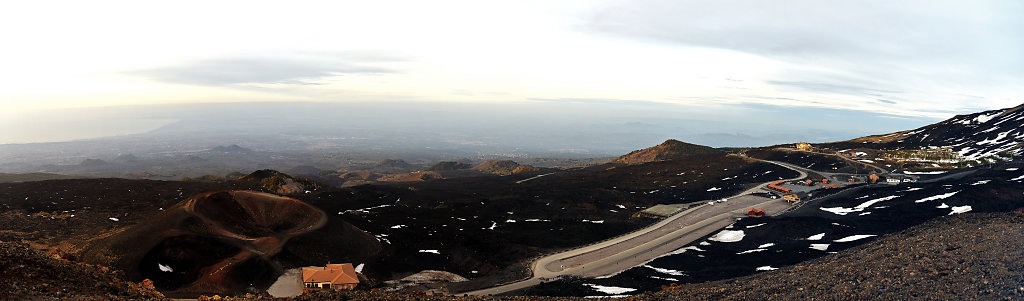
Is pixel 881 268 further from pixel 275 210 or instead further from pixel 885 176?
pixel 885 176

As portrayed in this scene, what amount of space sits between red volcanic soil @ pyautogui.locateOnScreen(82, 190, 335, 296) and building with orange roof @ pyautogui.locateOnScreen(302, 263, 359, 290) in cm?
414

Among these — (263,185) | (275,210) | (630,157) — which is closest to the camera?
(275,210)

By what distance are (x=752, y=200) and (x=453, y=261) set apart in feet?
196

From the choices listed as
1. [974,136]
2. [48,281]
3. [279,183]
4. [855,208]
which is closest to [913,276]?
[855,208]

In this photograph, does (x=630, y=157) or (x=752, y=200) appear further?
(x=630, y=157)

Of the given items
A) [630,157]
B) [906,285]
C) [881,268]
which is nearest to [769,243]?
[881,268]

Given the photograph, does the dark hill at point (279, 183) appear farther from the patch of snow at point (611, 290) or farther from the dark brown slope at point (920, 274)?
the dark brown slope at point (920, 274)

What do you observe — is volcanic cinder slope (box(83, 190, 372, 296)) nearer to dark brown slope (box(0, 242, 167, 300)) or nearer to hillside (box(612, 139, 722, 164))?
dark brown slope (box(0, 242, 167, 300))

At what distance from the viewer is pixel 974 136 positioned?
122062 mm

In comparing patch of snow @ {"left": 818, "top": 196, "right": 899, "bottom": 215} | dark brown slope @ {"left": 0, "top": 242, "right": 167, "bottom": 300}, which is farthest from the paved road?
dark brown slope @ {"left": 0, "top": 242, "right": 167, "bottom": 300}

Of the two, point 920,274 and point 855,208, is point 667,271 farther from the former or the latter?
point 855,208

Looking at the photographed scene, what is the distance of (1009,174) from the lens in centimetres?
6956

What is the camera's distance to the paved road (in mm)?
50844

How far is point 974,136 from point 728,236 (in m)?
118
